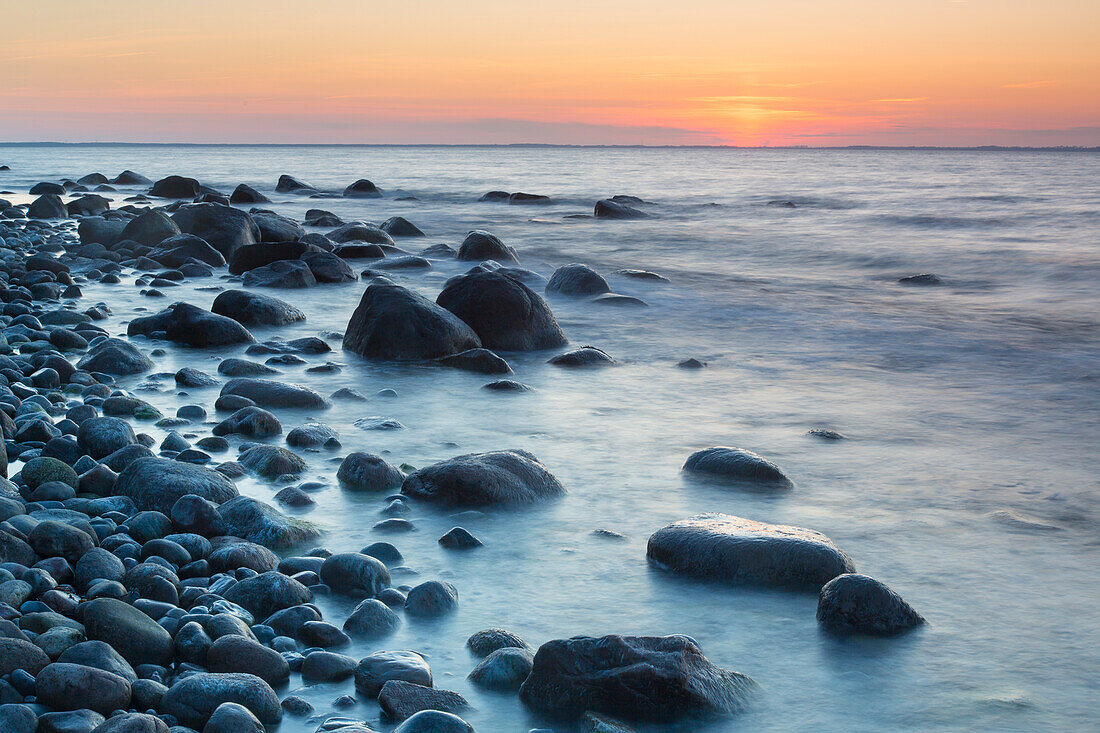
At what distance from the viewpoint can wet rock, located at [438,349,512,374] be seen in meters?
6.95

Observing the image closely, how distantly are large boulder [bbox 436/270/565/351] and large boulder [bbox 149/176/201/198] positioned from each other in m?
24.5

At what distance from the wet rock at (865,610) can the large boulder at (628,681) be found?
58 cm

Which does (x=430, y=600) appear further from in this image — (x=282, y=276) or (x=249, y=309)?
(x=282, y=276)

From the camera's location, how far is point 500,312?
25.7 feet

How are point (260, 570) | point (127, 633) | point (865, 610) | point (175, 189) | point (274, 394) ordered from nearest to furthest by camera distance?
point (127, 633), point (865, 610), point (260, 570), point (274, 394), point (175, 189)

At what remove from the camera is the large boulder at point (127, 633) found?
8.59 ft

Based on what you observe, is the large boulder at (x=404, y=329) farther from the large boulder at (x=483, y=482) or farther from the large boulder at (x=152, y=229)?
the large boulder at (x=152, y=229)

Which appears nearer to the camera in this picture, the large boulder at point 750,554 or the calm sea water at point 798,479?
the calm sea water at point 798,479

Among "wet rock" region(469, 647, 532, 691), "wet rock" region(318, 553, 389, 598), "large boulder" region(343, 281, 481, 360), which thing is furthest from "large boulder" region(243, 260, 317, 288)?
"wet rock" region(469, 647, 532, 691)

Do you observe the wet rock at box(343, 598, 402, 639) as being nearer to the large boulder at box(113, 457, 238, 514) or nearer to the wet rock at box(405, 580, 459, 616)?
the wet rock at box(405, 580, 459, 616)

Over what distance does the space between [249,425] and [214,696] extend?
2790 mm

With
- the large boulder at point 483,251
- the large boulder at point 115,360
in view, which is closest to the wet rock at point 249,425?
the large boulder at point 115,360

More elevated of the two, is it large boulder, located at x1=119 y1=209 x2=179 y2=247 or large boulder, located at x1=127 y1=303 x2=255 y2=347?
large boulder, located at x1=119 y1=209 x2=179 y2=247

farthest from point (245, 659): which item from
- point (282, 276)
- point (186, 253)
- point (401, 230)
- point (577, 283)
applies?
point (401, 230)
